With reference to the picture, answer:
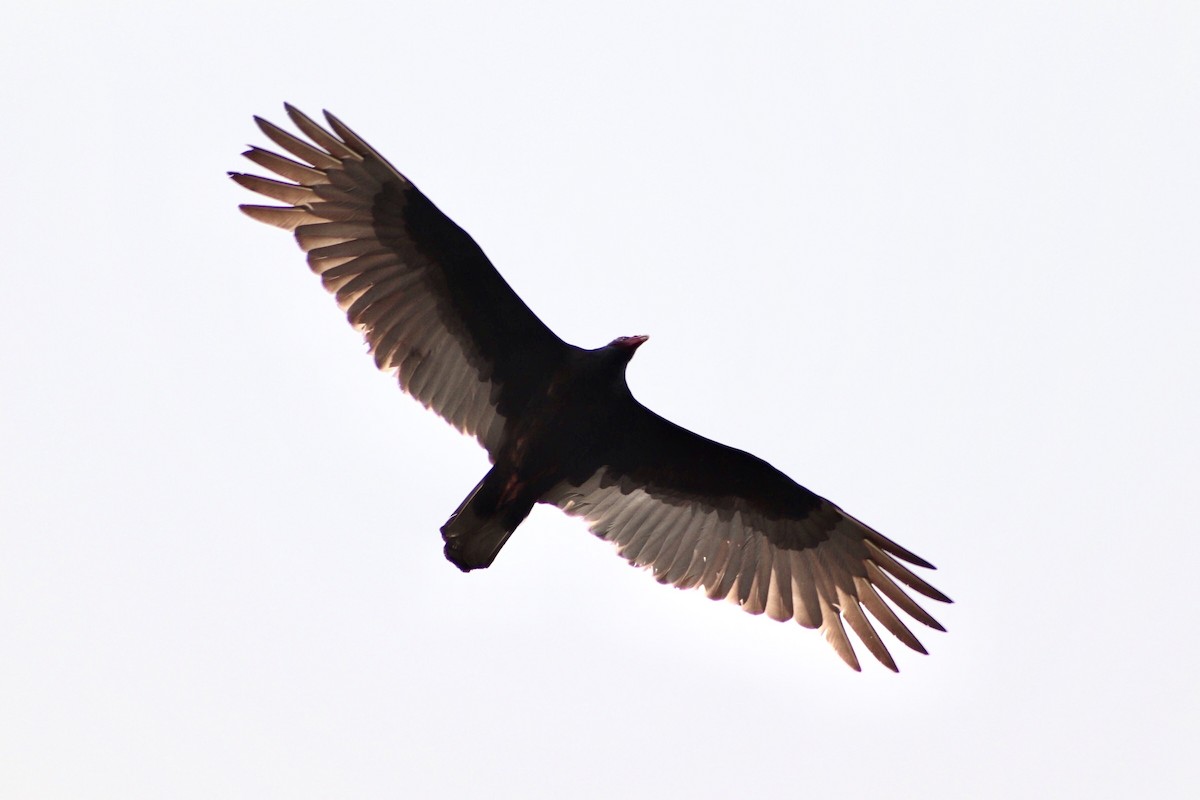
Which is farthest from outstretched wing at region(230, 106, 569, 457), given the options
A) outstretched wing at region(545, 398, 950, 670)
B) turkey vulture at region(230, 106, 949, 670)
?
outstretched wing at region(545, 398, 950, 670)

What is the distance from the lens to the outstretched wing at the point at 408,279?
995cm

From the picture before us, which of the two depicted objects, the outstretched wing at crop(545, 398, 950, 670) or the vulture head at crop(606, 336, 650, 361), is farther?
the outstretched wing at crop(545, 398, 950, 670)

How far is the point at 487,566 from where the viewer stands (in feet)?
33.7

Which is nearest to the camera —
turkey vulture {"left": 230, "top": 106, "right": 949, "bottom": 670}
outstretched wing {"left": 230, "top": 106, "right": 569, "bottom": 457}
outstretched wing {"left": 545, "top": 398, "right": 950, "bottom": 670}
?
outstretched wing {"left": 230, "top": 106, "right": 569, "bottom": 457}

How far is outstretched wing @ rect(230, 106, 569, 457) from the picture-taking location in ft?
32.7

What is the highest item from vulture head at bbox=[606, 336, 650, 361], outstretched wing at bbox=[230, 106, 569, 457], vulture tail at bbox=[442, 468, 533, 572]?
vulture head at bbox=[606, 336, 650, 361]

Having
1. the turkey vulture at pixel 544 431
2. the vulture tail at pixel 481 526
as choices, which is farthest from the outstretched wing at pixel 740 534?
the vulture tail at pixel 481 526

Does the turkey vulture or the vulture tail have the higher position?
the turkey vulture

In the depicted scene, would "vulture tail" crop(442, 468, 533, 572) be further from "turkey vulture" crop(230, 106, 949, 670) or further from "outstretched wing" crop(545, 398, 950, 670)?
"outstretched wing" crop(545, 398, 950, 670)

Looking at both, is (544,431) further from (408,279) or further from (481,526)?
(408,279)

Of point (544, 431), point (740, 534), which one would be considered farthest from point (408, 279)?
point (740, 534)

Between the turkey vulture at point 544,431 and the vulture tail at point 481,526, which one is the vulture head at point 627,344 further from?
the vulture tail at point 481,526

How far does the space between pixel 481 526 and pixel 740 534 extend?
73.4 inches

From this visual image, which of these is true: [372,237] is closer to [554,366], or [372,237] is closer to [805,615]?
[554,366]
